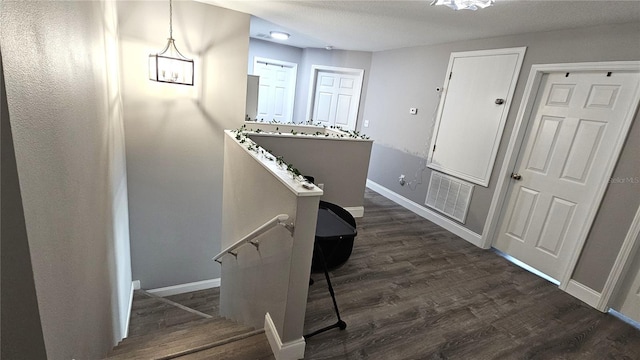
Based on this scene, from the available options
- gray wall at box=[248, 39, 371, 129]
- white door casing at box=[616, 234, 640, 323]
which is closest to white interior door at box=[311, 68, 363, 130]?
gray wall at box=[248, 39, 371, 129]

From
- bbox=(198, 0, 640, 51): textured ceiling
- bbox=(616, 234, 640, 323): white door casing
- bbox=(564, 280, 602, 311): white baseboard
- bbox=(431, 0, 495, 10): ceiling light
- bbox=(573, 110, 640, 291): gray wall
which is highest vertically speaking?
bbox=(198, 0, 640, 51): textured ceiling

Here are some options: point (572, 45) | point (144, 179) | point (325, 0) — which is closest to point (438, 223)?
point (572, 45)

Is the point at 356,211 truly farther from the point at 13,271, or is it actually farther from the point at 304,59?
the point at 304,59

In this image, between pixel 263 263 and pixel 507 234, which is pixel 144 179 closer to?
pixel 263 263

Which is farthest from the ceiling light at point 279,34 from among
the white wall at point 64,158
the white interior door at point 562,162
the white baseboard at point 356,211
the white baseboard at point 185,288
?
the white baseboard at point 185,288

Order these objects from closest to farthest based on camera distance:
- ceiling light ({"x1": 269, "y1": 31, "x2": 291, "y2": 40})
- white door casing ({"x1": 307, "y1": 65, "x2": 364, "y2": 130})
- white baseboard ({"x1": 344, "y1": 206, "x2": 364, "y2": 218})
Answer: white baseboard ({"x1": 344, "y1": 206, "x2": 364, "y2": 218})
ceiling light ({"x1": 269, "y1": 31, "x2": 291, "y2": 40})
white door casing ({"x1": 307, "y1": 65, "x2": 364, "y2": 130})

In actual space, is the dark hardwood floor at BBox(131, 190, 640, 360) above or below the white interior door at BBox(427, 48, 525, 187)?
below

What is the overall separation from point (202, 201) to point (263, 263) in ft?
7.37

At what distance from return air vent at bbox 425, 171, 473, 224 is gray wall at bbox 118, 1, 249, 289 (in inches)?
113

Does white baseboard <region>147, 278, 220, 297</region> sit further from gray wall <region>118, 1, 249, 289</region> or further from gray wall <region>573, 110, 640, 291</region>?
gray wall <region>573, 110, 640, 291</region>

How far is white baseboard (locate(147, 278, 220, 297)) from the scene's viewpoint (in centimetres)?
407

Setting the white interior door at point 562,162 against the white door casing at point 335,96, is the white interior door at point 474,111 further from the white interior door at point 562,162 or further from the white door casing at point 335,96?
the white door casing at point 335,96

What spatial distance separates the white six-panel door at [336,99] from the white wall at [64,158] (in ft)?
13.8

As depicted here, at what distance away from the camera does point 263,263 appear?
2.18 m
